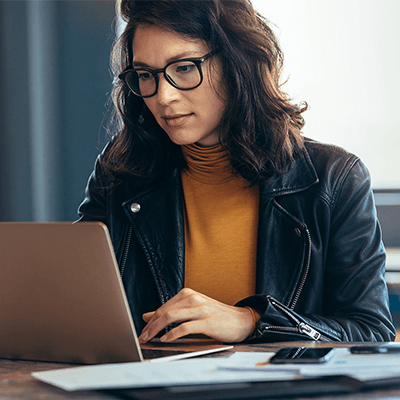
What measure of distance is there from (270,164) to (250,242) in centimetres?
21

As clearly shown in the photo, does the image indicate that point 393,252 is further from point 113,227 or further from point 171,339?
point 171,339

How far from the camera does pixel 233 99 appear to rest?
51.7 inches

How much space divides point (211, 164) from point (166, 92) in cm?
27

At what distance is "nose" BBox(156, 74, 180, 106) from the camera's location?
1.22 meters

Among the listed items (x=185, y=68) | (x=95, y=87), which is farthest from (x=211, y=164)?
(x=95, y=87)

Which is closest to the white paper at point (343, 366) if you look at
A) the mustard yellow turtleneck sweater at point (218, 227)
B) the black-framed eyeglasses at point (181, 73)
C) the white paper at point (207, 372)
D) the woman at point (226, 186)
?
the white paper at point (207, 372)

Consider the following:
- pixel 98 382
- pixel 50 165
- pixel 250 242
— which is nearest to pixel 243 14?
pixel 250 242

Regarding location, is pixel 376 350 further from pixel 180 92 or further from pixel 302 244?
pixel 180 92

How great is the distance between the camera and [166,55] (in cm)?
120

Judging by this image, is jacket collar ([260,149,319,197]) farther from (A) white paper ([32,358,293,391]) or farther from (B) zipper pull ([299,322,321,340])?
(A) white paper ([32,358,293,391])

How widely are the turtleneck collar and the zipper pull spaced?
0.55 m

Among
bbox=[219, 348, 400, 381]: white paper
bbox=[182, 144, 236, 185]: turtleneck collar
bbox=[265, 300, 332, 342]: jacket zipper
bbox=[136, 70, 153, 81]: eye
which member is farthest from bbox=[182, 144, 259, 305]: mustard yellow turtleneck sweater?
bbox=[219, 348, 400, 381]: white paper

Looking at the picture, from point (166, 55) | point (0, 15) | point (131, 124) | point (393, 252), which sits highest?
point (0, 15)

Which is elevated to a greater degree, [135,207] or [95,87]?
[95,87]
